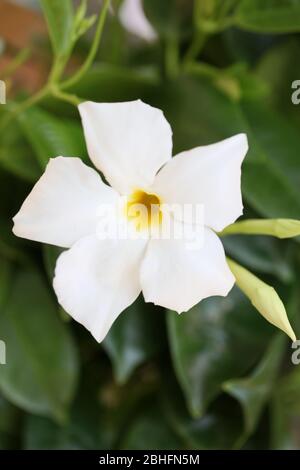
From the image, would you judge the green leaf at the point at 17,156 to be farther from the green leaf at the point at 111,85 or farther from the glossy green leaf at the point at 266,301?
the glossy green leaf at the point at 266,301

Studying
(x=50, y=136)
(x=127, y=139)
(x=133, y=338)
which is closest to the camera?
(x=127, y=139)

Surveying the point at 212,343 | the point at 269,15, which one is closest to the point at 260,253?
the point at 212,343

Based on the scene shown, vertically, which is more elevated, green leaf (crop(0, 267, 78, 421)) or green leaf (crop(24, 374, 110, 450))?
green leaf (crop(0, 267, 78, 421))

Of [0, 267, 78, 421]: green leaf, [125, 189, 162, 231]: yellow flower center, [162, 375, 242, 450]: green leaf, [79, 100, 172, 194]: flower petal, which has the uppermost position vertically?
[79, 100, 172, 194]: flower petal

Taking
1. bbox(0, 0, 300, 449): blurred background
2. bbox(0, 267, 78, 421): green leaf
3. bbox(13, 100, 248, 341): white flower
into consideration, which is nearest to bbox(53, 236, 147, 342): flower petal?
bbox(13, 100, 248, 341): white flower

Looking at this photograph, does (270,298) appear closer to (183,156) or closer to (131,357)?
(183,156)

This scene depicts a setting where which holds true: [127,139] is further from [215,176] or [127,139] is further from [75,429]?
[75,429]

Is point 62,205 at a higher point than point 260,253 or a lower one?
higher

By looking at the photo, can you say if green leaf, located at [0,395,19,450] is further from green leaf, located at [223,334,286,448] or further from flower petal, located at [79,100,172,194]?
flower petal, located at [79,100,172,194]
